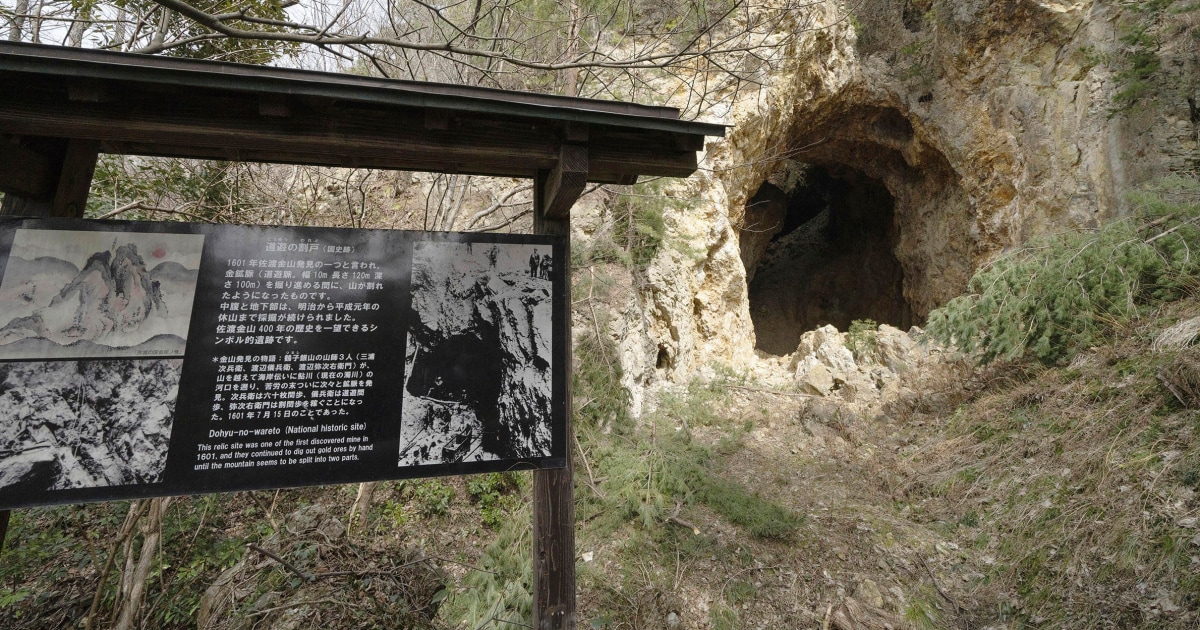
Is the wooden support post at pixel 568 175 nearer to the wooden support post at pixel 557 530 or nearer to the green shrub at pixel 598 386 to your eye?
the wooden support post at pixel 557 530

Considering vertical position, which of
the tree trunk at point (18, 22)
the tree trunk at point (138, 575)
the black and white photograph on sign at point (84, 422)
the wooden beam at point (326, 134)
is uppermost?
the tree trunk at point (18, 22)

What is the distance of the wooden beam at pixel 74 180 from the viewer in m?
2.02

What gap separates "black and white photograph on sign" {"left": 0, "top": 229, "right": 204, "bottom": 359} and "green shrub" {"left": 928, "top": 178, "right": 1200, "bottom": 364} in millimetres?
6740

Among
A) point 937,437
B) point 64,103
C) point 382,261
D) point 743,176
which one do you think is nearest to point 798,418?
point 937,437

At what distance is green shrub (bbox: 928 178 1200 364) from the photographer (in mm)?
4430

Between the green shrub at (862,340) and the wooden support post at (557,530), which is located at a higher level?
the green shrub at (862,340)

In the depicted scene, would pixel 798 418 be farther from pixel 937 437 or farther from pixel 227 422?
pixel 227 422

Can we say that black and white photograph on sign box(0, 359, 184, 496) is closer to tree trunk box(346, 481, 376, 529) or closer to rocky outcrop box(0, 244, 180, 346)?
rocky outcrop box(0, 244, 180, 346)

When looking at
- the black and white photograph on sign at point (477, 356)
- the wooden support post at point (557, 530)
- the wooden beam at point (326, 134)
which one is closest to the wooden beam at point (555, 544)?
the wooden support post at point (557, 530)

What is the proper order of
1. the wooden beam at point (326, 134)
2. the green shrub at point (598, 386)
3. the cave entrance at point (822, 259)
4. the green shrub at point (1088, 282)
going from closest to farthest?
the wooden beam at point (326, 134), the green shrub at point (1088, 282), the green shrub at point (598, 386), the cave entrance at point (822, 259)

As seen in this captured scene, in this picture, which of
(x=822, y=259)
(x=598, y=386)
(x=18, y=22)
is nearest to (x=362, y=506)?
(x=598, y=386)

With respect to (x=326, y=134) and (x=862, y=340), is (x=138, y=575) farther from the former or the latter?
(x=862, y=340)

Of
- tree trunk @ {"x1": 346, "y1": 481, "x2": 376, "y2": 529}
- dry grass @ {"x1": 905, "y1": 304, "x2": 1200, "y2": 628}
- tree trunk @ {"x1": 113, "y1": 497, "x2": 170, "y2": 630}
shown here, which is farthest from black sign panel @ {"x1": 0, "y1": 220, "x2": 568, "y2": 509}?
dry grass @ {"x1": 905, "y1": 304, "x2": 1200, "y2": 628}

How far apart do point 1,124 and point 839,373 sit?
8.51 m
